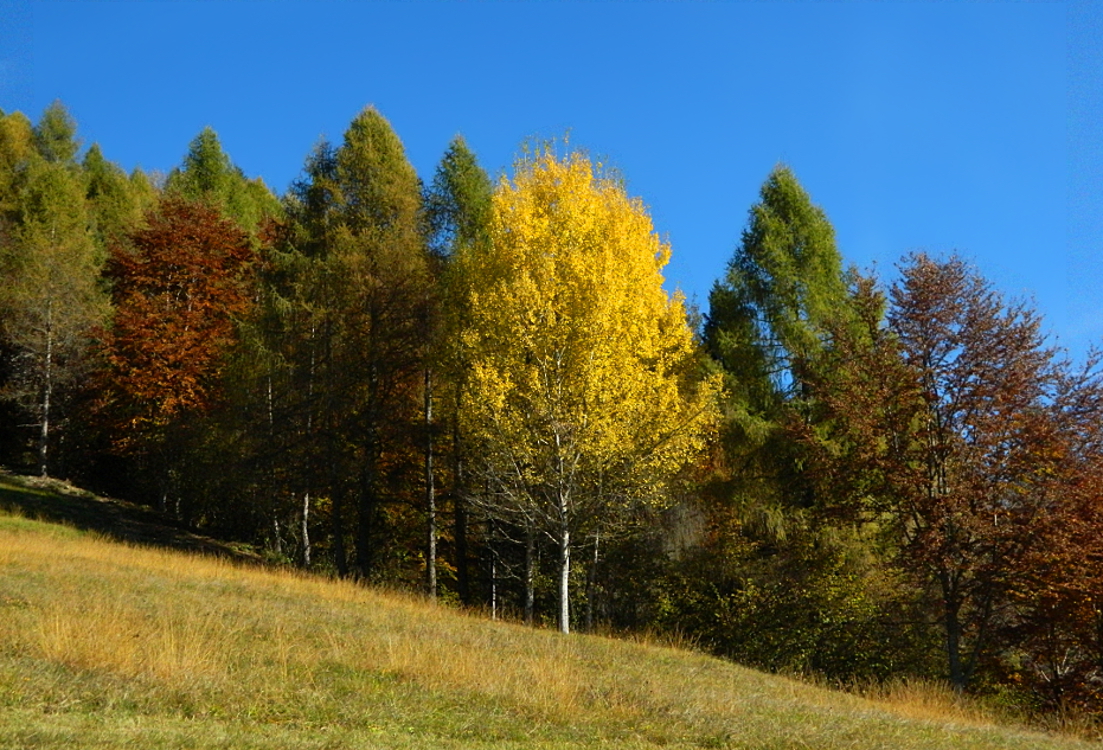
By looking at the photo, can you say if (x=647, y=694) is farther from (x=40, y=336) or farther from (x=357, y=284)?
(x=40, y=336)

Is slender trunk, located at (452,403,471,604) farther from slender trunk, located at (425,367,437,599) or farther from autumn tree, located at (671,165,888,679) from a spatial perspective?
autumn tree, located at (671,165,888,679)

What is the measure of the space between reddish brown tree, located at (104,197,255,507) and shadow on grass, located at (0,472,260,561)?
7.65 ft

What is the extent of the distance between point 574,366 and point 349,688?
393 inches

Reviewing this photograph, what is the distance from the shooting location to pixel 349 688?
28.8ft

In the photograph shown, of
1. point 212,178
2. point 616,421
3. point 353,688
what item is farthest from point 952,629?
point 212,178

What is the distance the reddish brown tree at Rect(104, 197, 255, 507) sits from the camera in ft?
95.2

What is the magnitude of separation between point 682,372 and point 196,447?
1699 centimetres

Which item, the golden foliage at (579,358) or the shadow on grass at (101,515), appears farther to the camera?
the shadow on grass at (101,515)

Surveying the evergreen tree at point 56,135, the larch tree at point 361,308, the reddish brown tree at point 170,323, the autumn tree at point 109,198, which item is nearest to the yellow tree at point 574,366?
the larch tree at point 361,308

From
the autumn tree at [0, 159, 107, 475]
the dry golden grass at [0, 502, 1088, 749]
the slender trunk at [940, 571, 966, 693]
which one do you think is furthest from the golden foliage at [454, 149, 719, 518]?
the autumn tree at [0, 159, 107, 475]

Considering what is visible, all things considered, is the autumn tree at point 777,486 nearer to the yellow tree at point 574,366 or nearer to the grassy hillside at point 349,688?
the yellow tree at point 574,366

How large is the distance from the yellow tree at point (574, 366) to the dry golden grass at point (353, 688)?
4.00 metres

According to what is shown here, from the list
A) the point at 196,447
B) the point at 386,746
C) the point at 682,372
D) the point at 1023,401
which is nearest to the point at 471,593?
the point at 196,447

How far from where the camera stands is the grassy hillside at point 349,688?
714 cm
